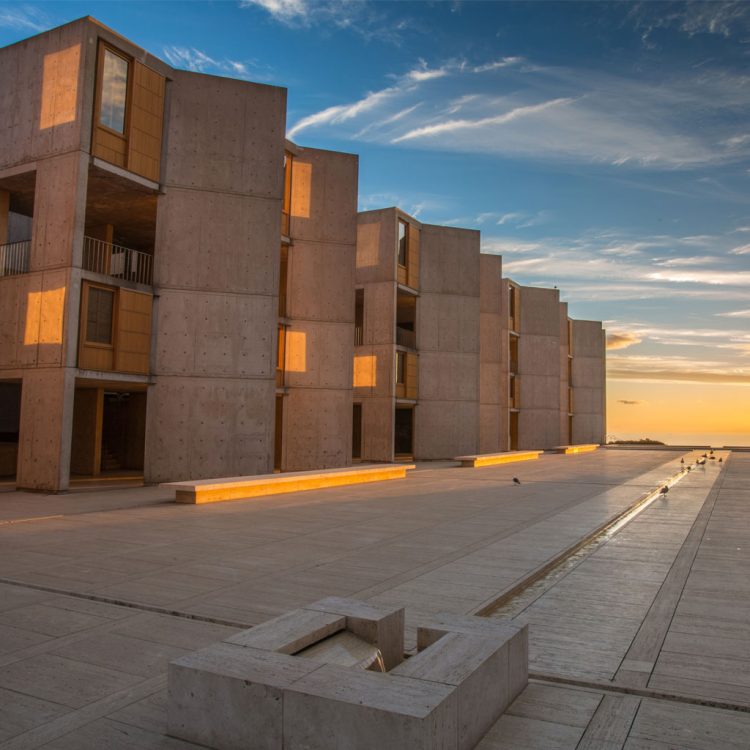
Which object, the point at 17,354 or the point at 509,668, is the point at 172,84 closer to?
the point at 17,354

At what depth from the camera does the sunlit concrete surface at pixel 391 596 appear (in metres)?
3.96

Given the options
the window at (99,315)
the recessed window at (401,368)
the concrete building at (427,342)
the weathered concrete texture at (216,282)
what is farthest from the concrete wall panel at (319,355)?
the window at (99,315)

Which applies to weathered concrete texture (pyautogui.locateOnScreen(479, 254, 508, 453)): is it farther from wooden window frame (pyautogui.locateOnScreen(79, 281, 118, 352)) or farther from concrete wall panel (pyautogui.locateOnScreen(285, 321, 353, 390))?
wooden window frame (pyautogui.locateOnScreen(79, 281, 118, 352))

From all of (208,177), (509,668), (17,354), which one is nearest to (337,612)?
(509,668)

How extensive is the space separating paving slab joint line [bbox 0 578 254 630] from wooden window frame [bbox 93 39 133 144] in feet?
45.2

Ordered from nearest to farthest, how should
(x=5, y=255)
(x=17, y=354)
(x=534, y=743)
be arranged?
(x=534, y=743) < (x=17, y=354) < (x=5, y=255)

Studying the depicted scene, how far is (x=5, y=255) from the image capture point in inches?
740

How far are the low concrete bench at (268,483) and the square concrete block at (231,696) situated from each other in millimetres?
10938

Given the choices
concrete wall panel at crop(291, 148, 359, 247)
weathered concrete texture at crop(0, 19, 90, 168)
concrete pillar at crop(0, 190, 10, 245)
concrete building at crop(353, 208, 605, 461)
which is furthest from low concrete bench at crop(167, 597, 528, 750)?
concrete building at crop(353, 208, 605, 461)

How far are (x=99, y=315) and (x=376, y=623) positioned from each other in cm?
1532

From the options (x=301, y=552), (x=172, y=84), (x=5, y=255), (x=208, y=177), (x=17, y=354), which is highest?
(x=172, y=84)

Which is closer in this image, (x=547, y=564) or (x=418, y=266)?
(x=547, y=564)

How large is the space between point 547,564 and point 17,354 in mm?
14616

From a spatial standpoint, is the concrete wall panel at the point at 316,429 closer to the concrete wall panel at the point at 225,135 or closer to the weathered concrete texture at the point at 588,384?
the concrete wall panel at the point at 225,135
